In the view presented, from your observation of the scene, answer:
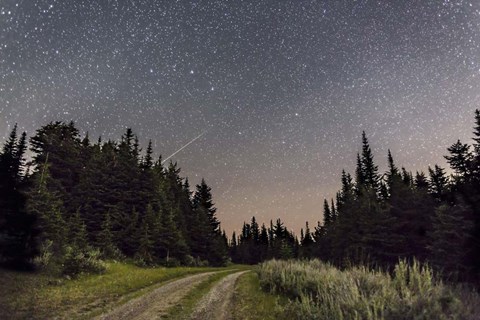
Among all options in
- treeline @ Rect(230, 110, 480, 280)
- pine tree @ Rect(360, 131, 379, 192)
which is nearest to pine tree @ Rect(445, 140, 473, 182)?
treeline @ Rect(230, 110, 480, 280)

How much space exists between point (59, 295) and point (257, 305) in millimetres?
8261

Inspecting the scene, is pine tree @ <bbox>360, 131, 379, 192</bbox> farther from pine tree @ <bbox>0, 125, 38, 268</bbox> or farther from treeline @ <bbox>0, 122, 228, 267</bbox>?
pine tree @ <bbox>0, 125, 38, 268</bbox>

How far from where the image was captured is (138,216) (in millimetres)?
40125

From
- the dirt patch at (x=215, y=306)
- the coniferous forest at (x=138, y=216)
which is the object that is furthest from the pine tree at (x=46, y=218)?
the dirt patch at (x=215, y=306)

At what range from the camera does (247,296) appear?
14.4 meters

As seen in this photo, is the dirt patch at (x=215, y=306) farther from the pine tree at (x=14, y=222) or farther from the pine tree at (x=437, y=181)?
the pine tree at (x=437, y=181)

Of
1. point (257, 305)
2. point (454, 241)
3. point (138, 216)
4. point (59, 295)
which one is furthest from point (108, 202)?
point (454, 241)

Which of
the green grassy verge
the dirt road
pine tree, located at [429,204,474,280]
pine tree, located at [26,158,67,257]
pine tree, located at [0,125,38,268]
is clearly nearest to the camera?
the green grassy verge

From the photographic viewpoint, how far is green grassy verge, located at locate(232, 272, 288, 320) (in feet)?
33.7

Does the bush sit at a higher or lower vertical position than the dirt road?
higher

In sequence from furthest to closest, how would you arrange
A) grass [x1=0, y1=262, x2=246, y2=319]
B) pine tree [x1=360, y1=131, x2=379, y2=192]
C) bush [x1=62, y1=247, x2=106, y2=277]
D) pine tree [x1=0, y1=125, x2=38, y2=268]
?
pine tree [x1=360, y1=131, x2=379, y2=192]
bush [x1=62, y1=247, x2=106, y2=277]
pine tree [x1=0, y1=125, x2=38, y2=268]
grass [x1=0, y1=262, x2=246, y2=319]

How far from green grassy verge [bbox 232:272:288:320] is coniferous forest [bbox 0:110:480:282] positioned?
10.6 meters

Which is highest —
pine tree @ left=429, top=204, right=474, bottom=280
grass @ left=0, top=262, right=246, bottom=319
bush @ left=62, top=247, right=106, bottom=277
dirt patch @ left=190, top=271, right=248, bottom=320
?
pine tree @ left=429, top=204, right=474, bottom=280

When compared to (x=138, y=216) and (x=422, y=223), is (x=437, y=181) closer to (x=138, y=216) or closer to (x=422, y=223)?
(x=422, y=223)
